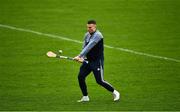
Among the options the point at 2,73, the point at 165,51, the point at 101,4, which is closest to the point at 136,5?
the point at 101,4

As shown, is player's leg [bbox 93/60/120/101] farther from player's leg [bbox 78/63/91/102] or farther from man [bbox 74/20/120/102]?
player's leg [bbox 78/63/91/102]

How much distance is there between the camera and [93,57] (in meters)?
21.0

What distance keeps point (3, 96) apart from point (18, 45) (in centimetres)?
690

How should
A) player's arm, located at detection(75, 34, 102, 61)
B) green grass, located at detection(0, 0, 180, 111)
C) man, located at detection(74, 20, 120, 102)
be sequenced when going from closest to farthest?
player's arm, located at detection(75, 34, 102, 61) → man, located at detection(74, 20, 120, 102) → green grass, located at detection(0, 0, 180, 111)

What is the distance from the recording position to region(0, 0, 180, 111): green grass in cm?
2156

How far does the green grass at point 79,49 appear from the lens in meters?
21.6

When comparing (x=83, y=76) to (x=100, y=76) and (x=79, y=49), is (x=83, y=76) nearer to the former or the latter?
(x=100, y=76)

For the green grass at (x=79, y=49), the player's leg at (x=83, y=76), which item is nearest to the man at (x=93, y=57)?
the player's leg at (x=83, y=76)

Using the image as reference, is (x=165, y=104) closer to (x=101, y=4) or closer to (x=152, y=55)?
(x=152, y=55)

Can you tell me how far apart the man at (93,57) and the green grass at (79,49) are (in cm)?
48

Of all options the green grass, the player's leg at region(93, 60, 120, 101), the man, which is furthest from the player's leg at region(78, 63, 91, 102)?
the green grass

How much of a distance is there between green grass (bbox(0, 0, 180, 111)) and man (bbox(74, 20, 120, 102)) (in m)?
0.48

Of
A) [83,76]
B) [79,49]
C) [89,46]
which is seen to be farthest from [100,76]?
[79,49]

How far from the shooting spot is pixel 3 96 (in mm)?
21891
